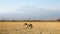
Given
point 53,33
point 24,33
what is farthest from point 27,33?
point 53,33

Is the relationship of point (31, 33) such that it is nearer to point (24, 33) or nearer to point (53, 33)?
point (24, 33)

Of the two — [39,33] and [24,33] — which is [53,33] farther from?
[24,33]

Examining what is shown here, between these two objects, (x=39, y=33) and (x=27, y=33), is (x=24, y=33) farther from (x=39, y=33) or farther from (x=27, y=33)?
(x=39, y=33)

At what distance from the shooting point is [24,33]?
86.3 ft

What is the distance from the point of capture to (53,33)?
26.0m

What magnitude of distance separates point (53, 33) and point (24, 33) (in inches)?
149

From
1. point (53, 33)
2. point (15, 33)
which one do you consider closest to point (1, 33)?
point (15, 33)

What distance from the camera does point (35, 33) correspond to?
26.2m

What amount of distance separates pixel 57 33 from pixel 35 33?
285cm

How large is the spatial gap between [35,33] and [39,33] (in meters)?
0.57

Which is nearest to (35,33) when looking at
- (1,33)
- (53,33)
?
(53,33)

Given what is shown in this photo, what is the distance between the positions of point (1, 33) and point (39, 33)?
16.5 ft

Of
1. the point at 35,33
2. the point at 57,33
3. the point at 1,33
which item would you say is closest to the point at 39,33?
the point at 35,33

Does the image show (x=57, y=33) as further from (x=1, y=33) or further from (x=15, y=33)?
(x=1, y=33)
